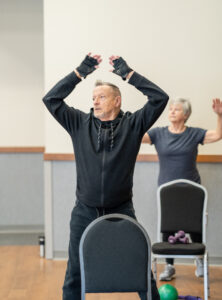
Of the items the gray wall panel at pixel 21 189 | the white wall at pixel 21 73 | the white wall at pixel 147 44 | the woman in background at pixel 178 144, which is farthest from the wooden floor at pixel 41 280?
the white wall at pixel 21 73

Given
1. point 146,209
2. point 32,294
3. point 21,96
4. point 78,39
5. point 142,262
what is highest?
point 78,39

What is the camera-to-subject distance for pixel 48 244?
18.2 feet

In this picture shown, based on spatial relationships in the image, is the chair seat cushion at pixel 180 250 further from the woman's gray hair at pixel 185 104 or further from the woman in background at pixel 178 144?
the woman's gray hair at pixel 185 104

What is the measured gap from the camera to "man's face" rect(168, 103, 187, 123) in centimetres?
486

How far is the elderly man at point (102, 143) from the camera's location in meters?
3.18

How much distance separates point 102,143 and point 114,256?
757 mm

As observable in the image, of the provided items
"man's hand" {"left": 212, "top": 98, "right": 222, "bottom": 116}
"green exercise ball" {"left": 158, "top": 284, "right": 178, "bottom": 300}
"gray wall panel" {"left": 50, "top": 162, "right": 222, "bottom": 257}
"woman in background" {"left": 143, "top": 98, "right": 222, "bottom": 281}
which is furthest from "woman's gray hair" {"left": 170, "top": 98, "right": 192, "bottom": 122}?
"green exercise ball" {"left": 158, "top": 284, "right": 178, "bottom": 300}

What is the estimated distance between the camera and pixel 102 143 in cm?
322

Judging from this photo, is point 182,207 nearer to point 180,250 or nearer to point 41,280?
point 180,250

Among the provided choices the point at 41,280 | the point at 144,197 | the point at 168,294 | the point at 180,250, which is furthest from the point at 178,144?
the point at 41,280

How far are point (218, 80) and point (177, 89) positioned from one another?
39cm

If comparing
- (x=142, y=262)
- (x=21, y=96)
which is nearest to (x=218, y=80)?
(x=21, y=96)

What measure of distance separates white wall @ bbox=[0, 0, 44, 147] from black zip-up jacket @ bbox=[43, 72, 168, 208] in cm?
332

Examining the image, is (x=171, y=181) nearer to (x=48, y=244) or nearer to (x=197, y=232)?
(x=197, y=232)
